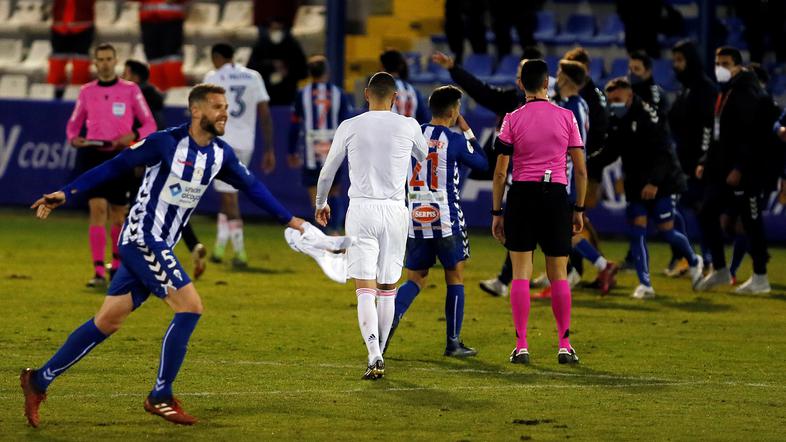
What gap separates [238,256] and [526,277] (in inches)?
251

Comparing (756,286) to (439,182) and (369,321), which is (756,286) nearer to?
(439,182)

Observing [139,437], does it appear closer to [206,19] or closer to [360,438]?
[360,438]

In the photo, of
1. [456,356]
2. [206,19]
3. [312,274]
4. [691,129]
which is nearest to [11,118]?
[206,19]

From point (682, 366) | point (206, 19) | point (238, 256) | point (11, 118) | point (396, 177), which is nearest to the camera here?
point (396, 177)

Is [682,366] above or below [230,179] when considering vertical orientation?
below

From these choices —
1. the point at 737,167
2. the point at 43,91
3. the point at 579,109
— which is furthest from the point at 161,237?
the point at 43,91

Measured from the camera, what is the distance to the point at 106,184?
14.5 metres

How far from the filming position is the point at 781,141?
14.8 m

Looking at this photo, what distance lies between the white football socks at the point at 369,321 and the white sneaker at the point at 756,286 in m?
5.90

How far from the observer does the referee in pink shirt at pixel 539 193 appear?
32.8ft

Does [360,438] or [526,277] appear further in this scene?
[526,277]

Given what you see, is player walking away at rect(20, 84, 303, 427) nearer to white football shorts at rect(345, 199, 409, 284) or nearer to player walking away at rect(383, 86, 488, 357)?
white football shorts at rect(345, 199, 409, 284)

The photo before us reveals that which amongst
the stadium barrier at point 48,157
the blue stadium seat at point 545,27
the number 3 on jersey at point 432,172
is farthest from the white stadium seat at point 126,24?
the number 3 on jersey at point 432,172

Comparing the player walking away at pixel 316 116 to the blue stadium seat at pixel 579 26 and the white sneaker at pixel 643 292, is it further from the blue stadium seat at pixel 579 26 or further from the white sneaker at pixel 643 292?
the blue stadium seat at pixel 579 26
